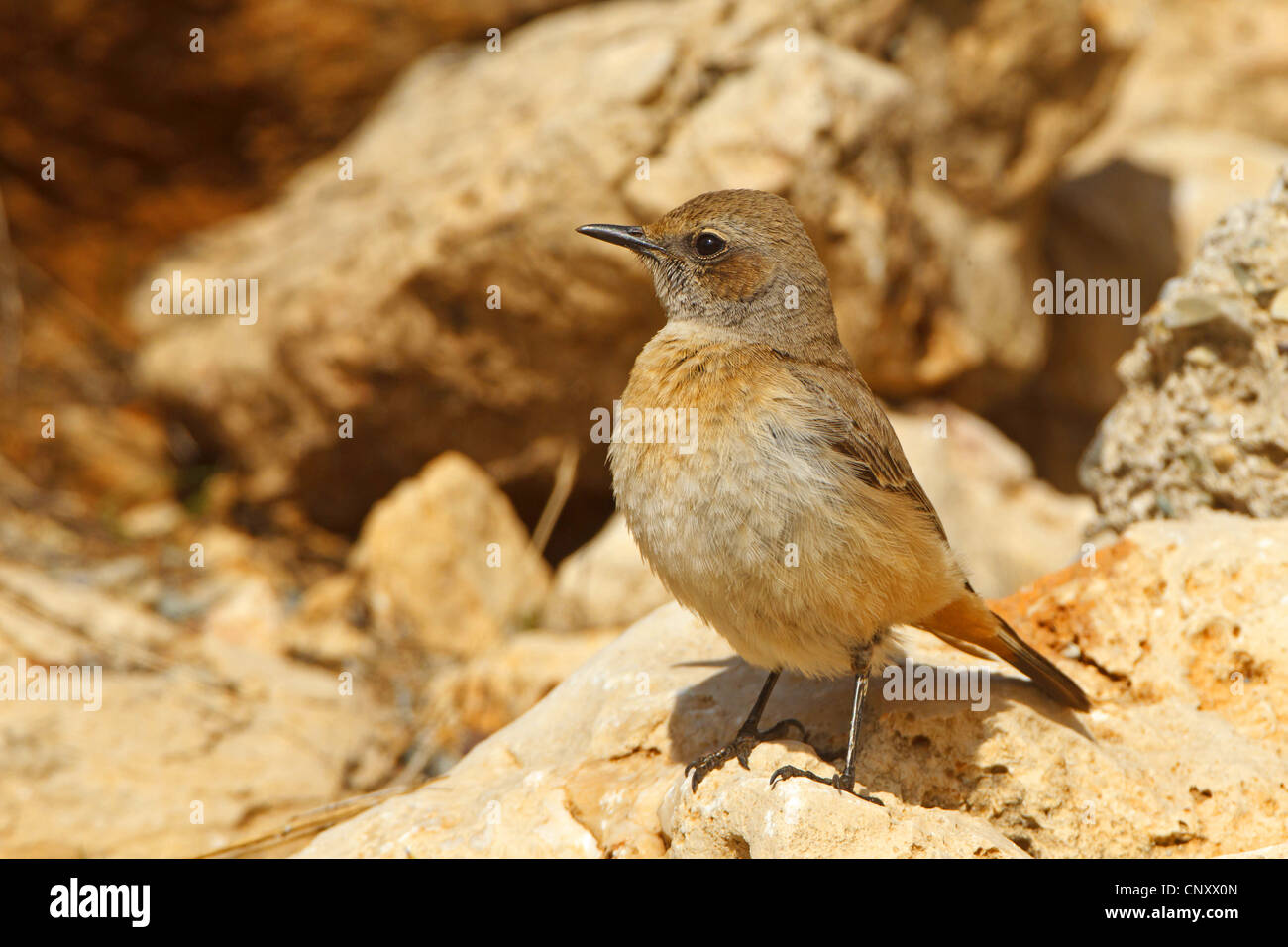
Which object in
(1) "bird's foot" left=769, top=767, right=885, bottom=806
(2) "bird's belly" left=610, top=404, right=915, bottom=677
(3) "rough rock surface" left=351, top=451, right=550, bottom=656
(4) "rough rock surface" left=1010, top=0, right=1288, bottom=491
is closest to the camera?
(1) "bird's foot" left=769, top=767, right=885, bottom=806

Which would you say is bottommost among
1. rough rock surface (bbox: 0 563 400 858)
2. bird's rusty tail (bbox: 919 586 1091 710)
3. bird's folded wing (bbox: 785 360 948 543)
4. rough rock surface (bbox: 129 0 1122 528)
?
rough rock surface (bbox: 0 563 400 858)

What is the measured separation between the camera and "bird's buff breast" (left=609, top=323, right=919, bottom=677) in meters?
4.10

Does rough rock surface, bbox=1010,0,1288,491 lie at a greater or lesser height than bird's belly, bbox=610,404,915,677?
greater

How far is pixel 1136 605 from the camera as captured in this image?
4.84m

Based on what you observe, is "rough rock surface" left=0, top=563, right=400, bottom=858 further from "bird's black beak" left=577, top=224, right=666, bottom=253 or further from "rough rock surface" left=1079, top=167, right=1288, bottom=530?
"rough rock surface" left=1079, top=167, right=1288, bottom=530

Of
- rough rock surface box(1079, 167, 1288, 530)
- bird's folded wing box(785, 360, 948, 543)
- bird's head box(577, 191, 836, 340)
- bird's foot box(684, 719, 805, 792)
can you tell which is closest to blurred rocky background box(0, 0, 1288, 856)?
rough rock surface box(1079, 167, 1288, 530)

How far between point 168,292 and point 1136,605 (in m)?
7.83

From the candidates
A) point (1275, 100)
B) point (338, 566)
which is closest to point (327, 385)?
point (338, 566)

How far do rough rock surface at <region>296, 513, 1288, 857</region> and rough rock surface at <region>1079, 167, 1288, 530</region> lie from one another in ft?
0.84

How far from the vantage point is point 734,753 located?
4258 mm

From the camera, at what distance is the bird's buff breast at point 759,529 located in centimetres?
410

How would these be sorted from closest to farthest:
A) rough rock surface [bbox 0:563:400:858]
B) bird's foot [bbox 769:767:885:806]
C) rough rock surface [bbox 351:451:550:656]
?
bird's foot [bbox 769:767:885:806] < rough rock surface [bbox 0:563:400:858] < rough rock surface [bbox 351:451:550:656]

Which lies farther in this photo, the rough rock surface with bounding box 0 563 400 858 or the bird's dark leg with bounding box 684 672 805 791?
the rough rock surface with bounding box 0 563 400 858

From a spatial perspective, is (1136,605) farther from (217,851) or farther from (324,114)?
(324,114)
